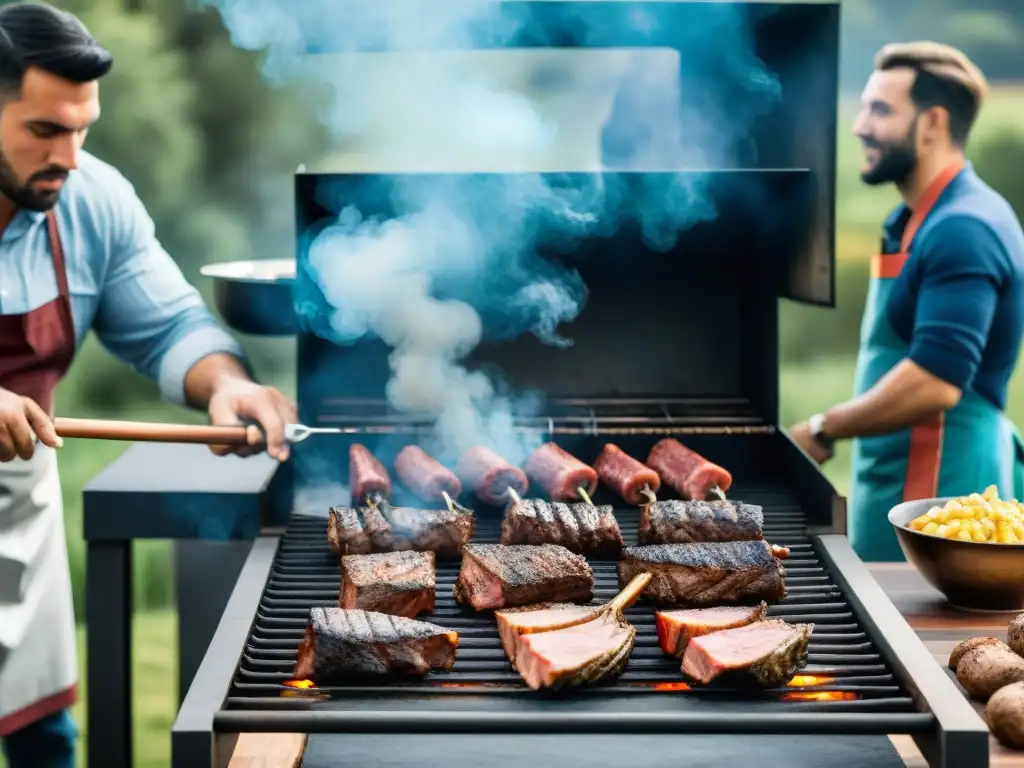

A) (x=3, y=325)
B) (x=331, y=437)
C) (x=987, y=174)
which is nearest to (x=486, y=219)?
(x=331, y=437)

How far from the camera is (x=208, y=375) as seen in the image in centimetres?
378

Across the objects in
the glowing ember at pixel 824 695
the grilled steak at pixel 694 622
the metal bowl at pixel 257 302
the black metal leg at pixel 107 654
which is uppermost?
the metal bowl at pixel 257 302

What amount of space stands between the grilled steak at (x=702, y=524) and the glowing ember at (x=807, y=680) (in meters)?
0.72

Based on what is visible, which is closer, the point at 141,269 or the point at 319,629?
the point at 319,629

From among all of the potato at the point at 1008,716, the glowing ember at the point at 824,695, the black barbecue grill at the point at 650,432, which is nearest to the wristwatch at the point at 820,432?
the black barbecue grill at the point at 650,432

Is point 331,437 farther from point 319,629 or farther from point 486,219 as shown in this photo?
point 319,629

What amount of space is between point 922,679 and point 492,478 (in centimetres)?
158

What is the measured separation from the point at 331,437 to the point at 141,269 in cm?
90

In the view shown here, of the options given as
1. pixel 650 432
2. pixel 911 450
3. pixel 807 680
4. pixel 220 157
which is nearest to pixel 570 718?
pixel 807 680

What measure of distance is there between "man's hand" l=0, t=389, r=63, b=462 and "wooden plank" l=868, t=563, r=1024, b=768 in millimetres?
2196

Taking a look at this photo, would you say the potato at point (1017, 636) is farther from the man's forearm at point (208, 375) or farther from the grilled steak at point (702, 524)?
the man's forearm at point (208, 375)

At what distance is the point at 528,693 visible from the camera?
2.24 meters

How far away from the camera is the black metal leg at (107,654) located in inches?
133

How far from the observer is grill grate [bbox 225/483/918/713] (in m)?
2.23
